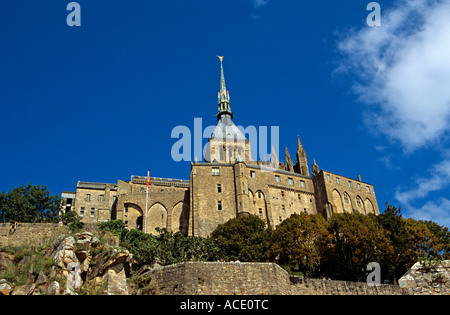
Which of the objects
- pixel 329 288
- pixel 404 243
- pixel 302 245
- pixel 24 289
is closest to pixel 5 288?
pixel 24 289

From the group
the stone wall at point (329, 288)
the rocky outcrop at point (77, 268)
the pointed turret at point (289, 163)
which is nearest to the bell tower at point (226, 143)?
the pointed turret at point (289, 163)

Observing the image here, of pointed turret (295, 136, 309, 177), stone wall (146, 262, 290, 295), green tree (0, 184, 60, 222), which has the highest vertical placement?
pointed turret (295, 136, 309, 177)

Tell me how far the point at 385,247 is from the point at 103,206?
177 feet

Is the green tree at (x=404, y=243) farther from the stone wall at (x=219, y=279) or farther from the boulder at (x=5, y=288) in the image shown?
the boulder at (x=5, y=288)

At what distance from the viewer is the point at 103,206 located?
84688 millimetres

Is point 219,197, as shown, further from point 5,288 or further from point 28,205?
point 5,288

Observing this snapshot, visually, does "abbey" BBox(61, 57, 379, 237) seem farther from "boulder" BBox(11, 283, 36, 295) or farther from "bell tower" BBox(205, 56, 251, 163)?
"boulder" BBox(11, 283, 36, 295)

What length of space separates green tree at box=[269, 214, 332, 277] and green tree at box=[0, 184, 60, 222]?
94.8 ft

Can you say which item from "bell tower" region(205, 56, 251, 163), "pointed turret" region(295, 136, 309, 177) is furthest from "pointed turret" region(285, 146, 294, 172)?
"bell tower" region(205, 56, 251, 163)

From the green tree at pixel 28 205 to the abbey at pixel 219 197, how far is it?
13.5m

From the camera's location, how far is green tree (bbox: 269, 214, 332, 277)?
4774 centimetres

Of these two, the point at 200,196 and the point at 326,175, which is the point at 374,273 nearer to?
the point at 200,196

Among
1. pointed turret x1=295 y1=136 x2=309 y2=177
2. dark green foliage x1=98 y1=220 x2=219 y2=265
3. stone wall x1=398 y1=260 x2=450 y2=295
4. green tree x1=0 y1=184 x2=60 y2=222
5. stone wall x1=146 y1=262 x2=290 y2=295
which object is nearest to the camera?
stone wall x1=398 y1=260 x2=450 y2=295
